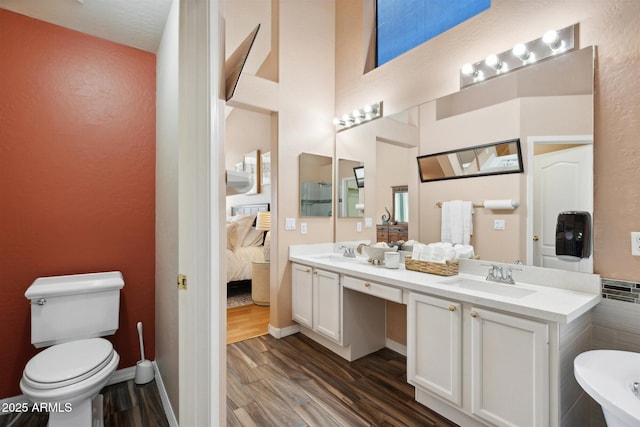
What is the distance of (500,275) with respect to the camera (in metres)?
1.84

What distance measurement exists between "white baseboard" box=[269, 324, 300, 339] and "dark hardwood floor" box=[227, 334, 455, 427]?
17cm

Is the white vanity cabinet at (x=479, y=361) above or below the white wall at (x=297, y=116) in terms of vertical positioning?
below

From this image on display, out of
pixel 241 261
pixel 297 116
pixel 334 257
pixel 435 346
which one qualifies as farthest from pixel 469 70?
pixel 241 261

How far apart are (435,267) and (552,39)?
1509mm

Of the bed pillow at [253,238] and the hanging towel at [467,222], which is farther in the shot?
the bed pillow at [253,238]

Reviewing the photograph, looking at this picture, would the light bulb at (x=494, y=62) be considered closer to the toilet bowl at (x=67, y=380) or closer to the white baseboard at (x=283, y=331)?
the white baseboard at (x=283, y=331)

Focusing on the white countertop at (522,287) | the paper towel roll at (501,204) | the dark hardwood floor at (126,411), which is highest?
the paper towel roll at (501,204)

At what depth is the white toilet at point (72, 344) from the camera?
136 centimetres

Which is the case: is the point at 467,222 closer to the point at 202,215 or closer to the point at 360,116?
the point at 360,116

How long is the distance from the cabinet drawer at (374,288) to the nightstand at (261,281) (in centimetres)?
174

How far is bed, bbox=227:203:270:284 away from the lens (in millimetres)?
4125

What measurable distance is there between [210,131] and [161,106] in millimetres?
1109

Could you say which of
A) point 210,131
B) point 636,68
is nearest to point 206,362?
point 210,131

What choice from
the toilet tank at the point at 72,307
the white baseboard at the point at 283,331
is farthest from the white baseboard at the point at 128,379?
the white baseboard at the point at 283,331
